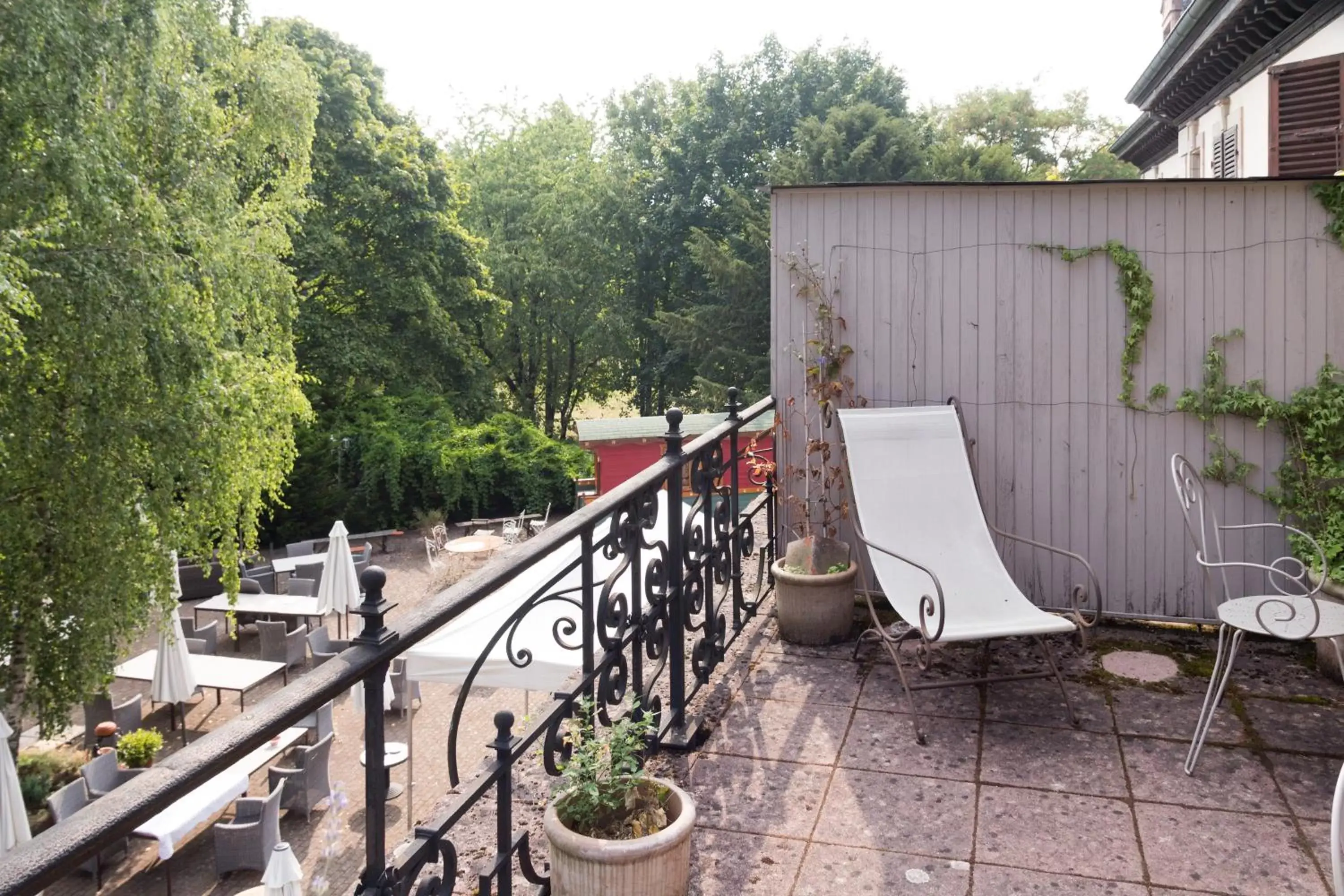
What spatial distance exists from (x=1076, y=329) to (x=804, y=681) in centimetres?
A: 191

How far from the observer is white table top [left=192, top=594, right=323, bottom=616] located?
1356cm

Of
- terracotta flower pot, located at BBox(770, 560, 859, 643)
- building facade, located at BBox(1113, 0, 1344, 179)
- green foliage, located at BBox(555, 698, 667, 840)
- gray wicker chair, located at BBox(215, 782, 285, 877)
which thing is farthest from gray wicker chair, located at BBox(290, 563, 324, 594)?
green foliage, located at BBox(555, 698, 667, 840)

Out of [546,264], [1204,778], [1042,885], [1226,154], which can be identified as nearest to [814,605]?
[1204,778]

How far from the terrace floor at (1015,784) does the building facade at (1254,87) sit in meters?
3.31

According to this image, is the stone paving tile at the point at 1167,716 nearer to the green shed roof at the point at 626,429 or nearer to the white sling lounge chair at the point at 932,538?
the white sling lounge chair at the point at 932,538

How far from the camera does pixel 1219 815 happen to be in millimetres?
2826

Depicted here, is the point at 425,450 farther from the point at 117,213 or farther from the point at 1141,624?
the point at 1141,624

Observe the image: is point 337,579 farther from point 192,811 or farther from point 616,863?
point 616,863

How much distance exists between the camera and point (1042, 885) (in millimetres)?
2516

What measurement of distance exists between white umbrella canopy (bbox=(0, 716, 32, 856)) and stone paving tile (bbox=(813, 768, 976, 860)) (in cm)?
622

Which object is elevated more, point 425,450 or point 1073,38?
point 1073,38

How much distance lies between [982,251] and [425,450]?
17374 mm

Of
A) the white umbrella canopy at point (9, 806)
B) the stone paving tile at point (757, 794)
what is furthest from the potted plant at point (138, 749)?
the stone paving tile at point (757, 794)

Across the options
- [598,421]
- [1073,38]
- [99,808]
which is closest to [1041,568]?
[99,808]
